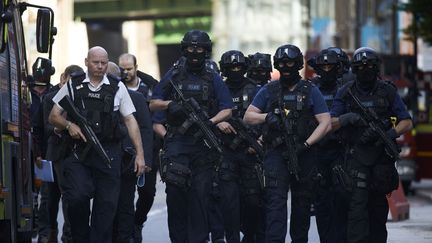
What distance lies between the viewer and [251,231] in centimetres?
1484

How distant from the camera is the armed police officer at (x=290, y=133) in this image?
42.3 ft

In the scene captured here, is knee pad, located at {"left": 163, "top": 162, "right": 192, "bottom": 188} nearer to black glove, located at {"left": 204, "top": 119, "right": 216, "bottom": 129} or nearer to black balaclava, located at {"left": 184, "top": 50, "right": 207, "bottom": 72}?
black glove, located at {"left": 204, "top": 119, "right": 216, "bottom": 129}

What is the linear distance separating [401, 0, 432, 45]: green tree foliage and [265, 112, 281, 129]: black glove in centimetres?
1708

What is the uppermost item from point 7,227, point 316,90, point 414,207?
point 316,90

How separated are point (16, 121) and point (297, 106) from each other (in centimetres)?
253

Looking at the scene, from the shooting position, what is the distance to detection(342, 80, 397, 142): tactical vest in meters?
13.0

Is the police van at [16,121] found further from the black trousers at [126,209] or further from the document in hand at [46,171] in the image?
the black trousers at [126,209]

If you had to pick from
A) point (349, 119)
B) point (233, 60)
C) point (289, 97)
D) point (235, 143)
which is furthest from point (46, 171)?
point (349, 119)

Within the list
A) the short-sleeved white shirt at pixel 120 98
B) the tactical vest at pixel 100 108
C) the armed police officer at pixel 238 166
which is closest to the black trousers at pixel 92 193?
the tactical vest at pixel 100 108

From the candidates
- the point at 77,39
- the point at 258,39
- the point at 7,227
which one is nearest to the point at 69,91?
the point at 7,227

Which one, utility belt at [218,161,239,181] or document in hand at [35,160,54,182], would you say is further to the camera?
utility belt at [218,161,239,181]

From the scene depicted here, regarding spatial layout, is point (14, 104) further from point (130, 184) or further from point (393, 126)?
point (393, 126)

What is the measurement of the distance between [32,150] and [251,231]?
2.47m

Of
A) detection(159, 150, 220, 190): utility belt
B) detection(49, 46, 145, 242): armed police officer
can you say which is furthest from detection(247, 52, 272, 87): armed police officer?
detection(49, 46, 145, 242): armed police officer
